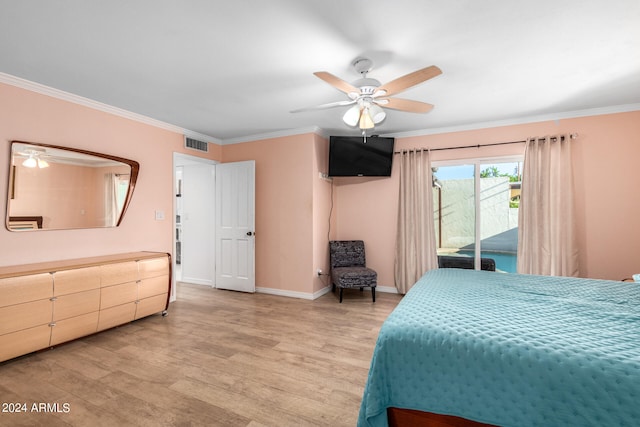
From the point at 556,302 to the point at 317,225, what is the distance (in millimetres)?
3042

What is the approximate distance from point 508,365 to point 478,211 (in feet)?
11.5

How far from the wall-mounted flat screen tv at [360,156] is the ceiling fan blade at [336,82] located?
6.85 ft

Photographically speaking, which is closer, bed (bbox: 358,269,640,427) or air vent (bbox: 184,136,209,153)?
bed (bbox: 358,269,640,427)

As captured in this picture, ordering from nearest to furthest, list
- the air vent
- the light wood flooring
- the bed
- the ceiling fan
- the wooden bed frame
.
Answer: the bed < the wooden bed frame < the light wood flooring < the ceiling fan < the air vent

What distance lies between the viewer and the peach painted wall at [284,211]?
4336 millimetres

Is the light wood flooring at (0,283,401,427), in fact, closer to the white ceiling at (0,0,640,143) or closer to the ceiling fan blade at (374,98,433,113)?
the ceiling fan blade at (374,98,433,113)

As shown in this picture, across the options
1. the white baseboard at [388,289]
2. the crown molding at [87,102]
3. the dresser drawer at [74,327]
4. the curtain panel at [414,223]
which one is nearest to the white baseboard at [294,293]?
the white baseboard at [388,289]

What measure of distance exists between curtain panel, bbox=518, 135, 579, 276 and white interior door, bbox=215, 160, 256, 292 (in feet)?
12.8

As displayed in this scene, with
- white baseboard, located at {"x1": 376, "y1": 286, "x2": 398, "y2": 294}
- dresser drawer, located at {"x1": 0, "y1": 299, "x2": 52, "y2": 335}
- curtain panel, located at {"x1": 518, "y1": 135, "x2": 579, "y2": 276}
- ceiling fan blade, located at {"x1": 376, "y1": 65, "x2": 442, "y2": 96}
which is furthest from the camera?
white baseboard, located at {"x1": 376, "y1": 286, "x2": 398, "y2": 294}

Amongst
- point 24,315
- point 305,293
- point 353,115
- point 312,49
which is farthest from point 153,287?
point 312,49

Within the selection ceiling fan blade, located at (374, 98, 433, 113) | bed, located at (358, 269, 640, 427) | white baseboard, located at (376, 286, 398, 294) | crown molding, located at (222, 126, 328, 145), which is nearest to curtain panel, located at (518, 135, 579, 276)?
white baseboard, located at (376, 286, 398, 294)

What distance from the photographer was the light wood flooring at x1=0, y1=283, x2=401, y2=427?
180 cm

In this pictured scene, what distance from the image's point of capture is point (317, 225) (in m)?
4.42

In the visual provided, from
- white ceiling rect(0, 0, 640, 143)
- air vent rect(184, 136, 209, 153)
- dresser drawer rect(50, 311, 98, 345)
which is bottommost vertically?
dresser drawer rect(50, 311, 98, 345)
